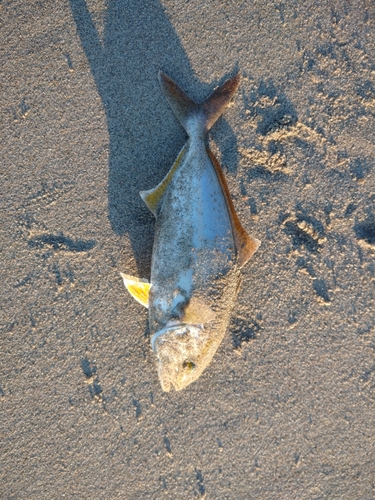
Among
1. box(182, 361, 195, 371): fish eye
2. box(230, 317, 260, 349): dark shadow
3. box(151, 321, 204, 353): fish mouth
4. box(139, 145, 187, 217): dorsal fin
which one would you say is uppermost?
box(139, 145, 187, 217): dorsal fin

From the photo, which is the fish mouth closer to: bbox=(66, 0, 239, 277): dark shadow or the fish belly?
the fish belly

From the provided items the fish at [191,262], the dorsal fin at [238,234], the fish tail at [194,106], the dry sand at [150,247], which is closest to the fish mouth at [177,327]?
the fish at [191,262]

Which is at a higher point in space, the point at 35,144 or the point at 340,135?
the point at 35,144

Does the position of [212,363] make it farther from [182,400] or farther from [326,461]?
[326,461]

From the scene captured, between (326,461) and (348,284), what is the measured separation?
56.0 inches

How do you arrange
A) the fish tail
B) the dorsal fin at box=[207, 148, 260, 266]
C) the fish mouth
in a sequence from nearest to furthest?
the fish mouth, the dorsal fin at box=[207, 148, 260, 266], the fish tail

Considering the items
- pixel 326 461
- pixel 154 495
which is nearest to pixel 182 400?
pixel 154 495

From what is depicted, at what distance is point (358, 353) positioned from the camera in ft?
9.87

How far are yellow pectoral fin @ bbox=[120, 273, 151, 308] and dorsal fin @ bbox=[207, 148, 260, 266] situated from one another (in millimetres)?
728

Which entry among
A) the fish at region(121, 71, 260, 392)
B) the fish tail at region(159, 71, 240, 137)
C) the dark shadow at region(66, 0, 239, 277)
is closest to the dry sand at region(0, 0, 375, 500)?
the dark shadow at region(66, 0, 239, 277)

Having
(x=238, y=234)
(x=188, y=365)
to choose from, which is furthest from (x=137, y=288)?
(x=238, y=234)

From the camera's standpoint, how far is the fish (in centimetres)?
261

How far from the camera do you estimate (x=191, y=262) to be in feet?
8.56

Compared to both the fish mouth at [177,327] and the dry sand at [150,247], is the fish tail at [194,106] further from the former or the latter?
the fish mouth at [177,327]
